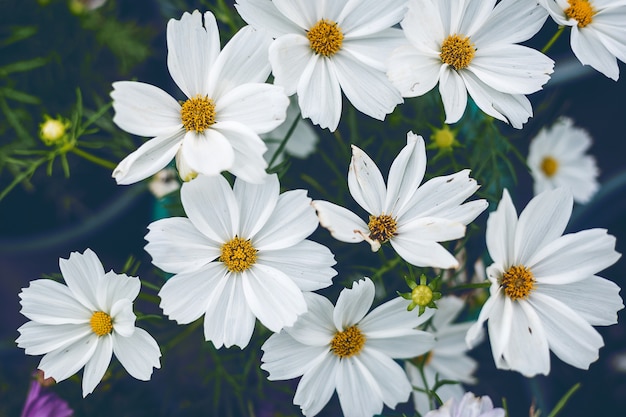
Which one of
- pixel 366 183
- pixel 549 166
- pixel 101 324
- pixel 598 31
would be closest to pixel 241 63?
pixel 366 183

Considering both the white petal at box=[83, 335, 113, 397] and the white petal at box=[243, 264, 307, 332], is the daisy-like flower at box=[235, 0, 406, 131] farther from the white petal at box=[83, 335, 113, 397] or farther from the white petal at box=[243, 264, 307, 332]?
the white petal at box=[83, 335, 113, 397]

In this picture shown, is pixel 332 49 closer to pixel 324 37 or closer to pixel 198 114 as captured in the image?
pixel 324 37

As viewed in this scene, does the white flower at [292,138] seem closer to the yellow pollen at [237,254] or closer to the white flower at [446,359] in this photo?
the yellow pollen at [237,254]

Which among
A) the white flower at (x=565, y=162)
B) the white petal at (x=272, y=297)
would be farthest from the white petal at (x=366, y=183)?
the white flower at (x=565, y=162)

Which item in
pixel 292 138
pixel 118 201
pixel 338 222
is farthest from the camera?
pixel 118 201

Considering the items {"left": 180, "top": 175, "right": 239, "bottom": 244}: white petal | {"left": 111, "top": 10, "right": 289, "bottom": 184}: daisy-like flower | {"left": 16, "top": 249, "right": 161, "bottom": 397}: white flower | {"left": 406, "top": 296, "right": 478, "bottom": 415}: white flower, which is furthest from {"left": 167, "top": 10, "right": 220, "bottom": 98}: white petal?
{"left": 406, "top": 296, "right": 478, "bottom": 415}: white flower
